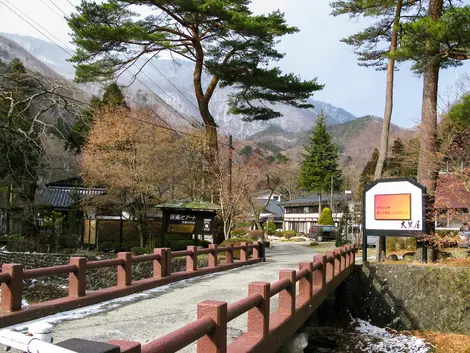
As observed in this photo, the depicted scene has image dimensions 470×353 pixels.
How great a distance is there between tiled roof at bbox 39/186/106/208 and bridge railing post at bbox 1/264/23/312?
18.5m

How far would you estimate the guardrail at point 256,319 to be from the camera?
125 inches

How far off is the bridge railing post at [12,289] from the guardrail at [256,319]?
3326mm

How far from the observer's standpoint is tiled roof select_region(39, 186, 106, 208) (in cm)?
2510

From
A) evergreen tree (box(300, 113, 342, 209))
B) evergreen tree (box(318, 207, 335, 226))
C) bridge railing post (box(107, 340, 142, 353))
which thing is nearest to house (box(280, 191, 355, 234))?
evergreen tree (box(300, 113, 342, 209))

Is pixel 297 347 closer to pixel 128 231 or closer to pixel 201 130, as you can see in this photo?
pixel 128 231

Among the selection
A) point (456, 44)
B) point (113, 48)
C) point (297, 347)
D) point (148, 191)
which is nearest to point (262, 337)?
point (297, 347)

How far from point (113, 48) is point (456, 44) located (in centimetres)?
1489

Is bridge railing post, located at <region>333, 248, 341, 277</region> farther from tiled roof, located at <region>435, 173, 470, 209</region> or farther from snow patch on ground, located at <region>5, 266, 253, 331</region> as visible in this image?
snow patch on ground, located at <region>5, 266, 253, 331</region>

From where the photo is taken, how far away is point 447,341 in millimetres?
11367

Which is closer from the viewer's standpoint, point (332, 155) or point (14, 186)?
point (14, 186)

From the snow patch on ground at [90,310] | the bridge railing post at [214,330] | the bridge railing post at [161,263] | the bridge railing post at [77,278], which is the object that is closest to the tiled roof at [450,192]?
the bridge railing post at [161,263]

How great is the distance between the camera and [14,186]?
2447cm

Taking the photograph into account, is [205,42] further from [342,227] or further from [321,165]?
[321,165]

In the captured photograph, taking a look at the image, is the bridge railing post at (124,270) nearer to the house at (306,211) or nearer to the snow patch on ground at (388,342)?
the snow patch on ground at (388,342)
